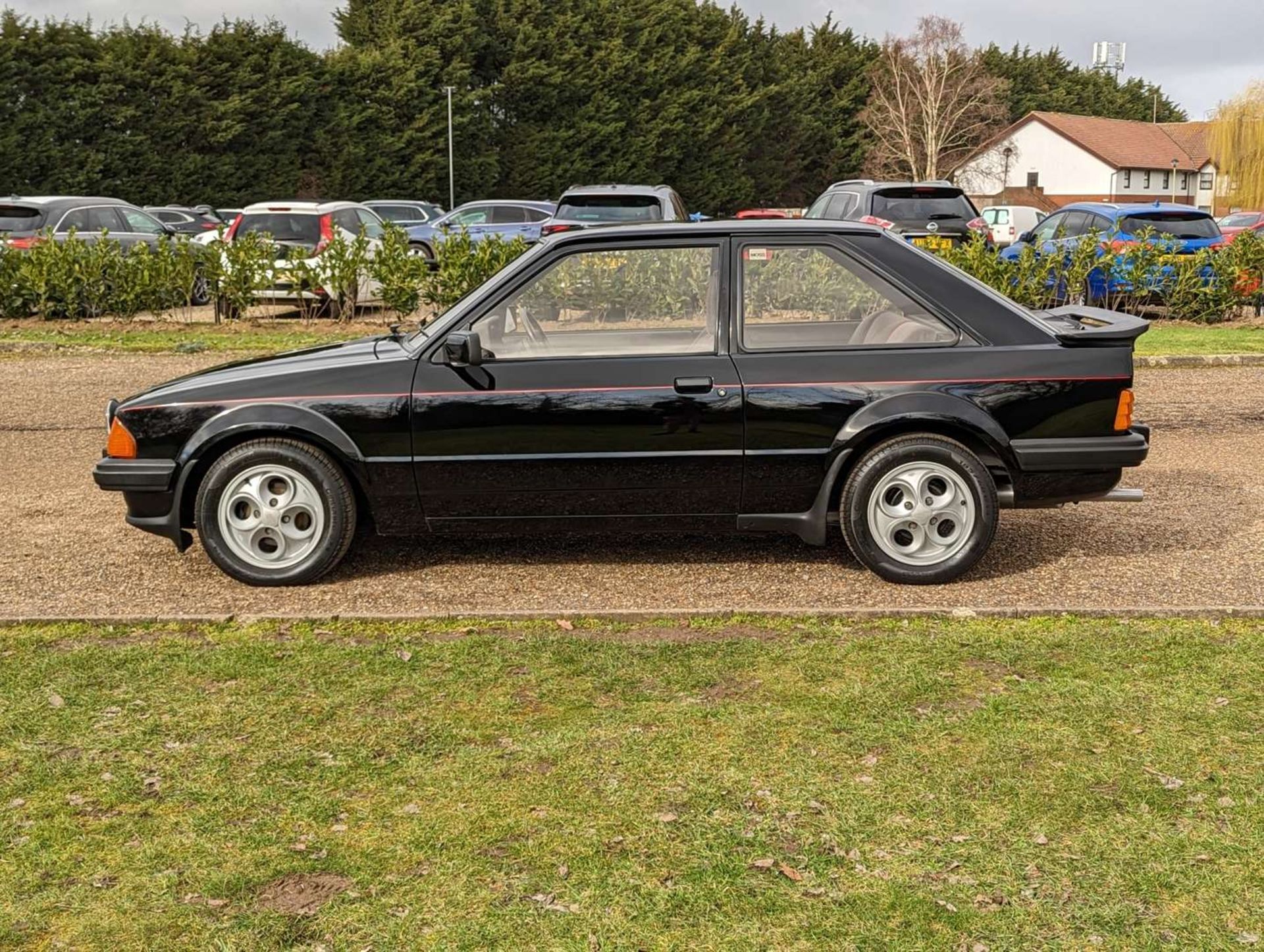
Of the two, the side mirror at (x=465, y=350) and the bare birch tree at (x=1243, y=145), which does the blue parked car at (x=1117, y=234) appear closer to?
the side mirror at (x=465, y=350)

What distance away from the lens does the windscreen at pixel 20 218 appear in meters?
20.0

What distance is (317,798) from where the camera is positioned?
394 centimetres

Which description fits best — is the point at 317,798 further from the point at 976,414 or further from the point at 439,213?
the point at 439,213

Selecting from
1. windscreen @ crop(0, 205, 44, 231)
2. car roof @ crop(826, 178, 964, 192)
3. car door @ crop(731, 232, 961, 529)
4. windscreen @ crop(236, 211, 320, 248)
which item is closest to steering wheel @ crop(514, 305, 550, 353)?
car door @ crop(731, 232, 961, 529)

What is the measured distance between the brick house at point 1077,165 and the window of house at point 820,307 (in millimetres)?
80774

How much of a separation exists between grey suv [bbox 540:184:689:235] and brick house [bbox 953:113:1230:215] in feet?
220

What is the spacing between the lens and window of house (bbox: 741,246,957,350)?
6.11 m

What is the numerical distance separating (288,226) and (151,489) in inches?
534

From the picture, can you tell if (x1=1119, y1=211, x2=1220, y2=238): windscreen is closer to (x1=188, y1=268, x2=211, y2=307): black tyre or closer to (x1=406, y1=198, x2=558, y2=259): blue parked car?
(x1=406, y1=198, x2=558, y2=259): blue parked car

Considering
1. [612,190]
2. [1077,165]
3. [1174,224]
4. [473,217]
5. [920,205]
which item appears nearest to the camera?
[1174,224]

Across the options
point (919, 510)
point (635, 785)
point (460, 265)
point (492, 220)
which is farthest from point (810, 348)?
point (492, 220)

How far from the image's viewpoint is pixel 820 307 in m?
6.23

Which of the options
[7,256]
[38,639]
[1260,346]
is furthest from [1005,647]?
[7,256]

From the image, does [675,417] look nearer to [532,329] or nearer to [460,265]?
[532,329]
